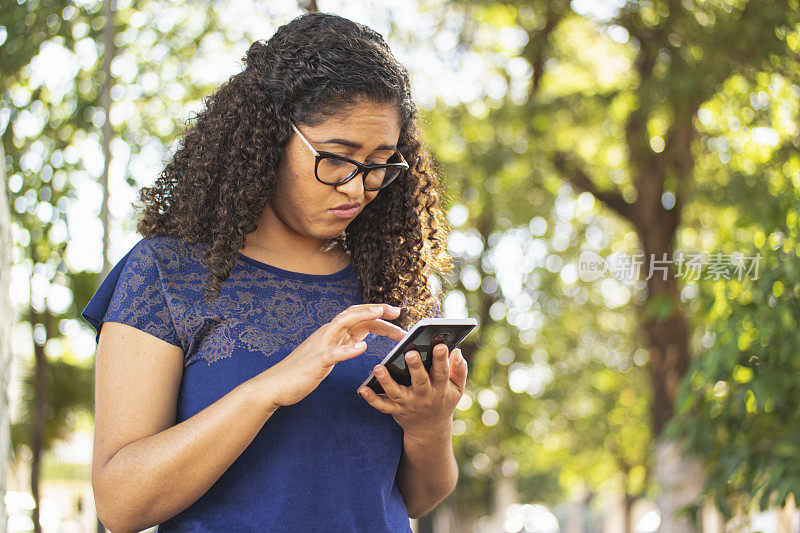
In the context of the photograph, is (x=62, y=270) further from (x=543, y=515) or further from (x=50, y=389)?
(x=543, y=515)

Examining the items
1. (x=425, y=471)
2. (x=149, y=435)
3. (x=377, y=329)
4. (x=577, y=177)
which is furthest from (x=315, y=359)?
(x=577, y=177)

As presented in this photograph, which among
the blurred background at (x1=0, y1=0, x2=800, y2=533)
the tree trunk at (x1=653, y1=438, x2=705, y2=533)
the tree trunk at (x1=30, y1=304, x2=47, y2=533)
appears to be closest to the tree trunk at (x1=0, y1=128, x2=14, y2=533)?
the blurred background at (x1=0, y1=0, x2=800, y2=533)

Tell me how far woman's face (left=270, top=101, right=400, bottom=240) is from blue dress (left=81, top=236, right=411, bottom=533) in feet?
0.53

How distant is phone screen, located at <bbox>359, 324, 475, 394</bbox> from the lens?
165cm

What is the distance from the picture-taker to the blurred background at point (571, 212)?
443cm

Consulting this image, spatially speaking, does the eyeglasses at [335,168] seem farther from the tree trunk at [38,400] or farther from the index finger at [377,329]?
the tree trunk at [38,400]

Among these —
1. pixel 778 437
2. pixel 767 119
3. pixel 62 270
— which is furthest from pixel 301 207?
pixel 767 119

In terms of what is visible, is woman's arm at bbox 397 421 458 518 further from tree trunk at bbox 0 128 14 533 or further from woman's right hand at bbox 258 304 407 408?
tree trunk at bbox 0 128 14 533

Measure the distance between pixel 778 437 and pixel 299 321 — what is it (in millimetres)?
3464

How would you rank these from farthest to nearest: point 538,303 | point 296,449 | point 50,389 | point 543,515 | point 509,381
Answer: point 543,515 < point 509,381 < point 538,303 < point 50,389 < point 296,449

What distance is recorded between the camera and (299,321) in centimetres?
186

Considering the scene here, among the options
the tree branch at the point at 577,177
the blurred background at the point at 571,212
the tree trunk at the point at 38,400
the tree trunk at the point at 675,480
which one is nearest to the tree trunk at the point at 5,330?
the blurred background at the point at 571,212

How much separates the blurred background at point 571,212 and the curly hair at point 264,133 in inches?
10.8

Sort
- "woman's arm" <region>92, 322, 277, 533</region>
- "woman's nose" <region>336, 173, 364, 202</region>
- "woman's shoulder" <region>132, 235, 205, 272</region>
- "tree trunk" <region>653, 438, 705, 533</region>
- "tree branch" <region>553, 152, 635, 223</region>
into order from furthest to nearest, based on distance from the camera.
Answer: "tree branch" <region>553, 152, 635, 223</region>, "tree trunk" <region>653, 438, 705, 533</region>, "woman's nose" <region>336, 173, 364, 202</region>, "woman's shoulder" <region>132, 235, 205, 272</region>, "woman's arm" <region>92, 322, 277, 533</region>
